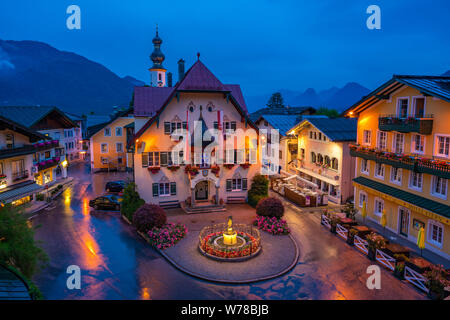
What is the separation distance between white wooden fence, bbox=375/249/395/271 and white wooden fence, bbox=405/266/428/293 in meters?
1.05

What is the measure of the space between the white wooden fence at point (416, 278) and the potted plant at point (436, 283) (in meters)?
0.38

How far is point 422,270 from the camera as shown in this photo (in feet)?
60.2

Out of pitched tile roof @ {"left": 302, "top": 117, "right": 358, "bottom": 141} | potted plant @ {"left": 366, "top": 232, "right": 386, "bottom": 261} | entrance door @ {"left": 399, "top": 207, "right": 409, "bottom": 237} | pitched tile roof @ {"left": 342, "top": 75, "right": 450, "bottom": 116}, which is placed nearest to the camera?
potted plant @ {"left": 366, "top": 232, "right": 386, "bottom": 261}

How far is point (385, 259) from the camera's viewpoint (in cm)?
2064

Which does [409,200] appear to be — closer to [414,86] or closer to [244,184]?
[414,86]

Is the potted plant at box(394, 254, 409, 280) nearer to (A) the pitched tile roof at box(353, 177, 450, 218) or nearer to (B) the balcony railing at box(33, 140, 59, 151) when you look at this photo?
(A) the pitched tile roof at box(353, 177, 450, 218)

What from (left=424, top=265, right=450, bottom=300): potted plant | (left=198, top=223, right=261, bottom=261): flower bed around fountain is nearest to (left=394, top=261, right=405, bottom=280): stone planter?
(left=424, top=265, right=450, bottom=300): potted plant

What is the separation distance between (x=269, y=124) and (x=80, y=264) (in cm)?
3570

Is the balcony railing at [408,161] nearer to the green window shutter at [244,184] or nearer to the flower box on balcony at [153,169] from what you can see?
the green window shutter at [244,184]

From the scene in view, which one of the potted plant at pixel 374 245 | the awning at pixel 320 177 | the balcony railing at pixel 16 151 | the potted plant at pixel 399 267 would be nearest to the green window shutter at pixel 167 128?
the balcony railing at pixel 16 151

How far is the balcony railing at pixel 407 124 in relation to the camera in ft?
73.3

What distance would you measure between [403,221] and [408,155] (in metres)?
5.86

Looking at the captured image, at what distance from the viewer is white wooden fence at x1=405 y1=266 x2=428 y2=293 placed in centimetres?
1775

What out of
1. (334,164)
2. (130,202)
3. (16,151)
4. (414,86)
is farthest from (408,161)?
(16,151)
